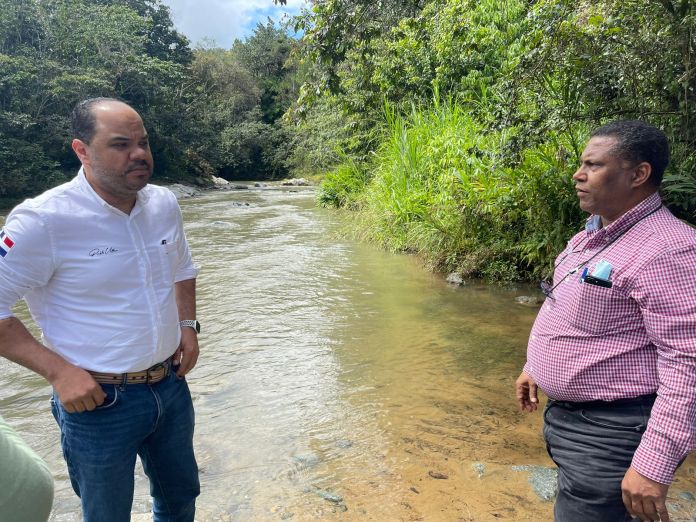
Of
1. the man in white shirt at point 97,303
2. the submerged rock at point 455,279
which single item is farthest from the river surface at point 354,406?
the man in white shirt at point 97,303

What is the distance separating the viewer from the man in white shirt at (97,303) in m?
1.46

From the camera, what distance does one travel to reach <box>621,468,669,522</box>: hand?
1.28 meters

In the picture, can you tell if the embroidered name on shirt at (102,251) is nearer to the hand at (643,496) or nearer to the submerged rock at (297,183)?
the hand at (643,496)

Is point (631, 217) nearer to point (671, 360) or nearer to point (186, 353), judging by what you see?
point (671, 360)

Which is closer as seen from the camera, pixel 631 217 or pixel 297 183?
pixel 631 217

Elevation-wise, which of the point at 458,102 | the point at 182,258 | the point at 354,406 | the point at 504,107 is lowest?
the point at 354,406

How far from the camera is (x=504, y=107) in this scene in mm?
4449

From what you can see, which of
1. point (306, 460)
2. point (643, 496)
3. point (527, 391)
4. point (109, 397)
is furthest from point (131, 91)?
point (643, 496)

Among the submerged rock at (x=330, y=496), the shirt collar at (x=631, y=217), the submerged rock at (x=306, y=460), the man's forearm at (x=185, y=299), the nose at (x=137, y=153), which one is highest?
the nose at (x=137, y=153)

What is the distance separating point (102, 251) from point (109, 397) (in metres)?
0.44

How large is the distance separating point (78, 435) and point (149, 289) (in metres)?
0.47

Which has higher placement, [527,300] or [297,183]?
[297,183]

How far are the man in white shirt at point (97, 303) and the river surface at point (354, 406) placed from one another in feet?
3.29

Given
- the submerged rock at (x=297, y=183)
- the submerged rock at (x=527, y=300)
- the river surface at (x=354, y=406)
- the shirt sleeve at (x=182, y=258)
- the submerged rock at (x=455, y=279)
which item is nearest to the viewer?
the shirt sleeve at (x=182, y=258)
